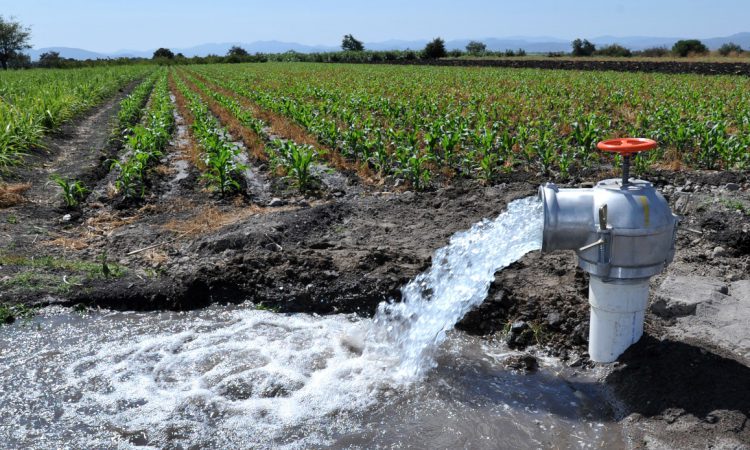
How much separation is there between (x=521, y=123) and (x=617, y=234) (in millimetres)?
10073

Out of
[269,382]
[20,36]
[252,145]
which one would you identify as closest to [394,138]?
[252,145]

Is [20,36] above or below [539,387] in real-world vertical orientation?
above

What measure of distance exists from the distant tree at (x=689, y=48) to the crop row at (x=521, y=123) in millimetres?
28745

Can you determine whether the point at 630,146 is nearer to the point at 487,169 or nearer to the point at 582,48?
the point at 487,169

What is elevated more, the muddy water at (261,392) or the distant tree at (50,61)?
the distant tree at (50,61)

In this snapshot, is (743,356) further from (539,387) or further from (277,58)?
(277,58)

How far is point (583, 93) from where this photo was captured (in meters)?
18.2

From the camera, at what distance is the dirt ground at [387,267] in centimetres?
324

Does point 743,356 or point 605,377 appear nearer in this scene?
point 743,356

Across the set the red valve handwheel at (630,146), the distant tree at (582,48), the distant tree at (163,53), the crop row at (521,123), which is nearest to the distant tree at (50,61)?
the distant tree at (163,53)

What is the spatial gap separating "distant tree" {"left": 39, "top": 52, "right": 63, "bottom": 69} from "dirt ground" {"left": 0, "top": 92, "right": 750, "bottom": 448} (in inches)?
2494

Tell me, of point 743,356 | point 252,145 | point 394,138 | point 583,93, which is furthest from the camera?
point 583,93

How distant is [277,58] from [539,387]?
74.4 m

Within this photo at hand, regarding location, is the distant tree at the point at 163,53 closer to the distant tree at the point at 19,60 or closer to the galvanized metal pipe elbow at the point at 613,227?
the distant tree at the point at 19,60
